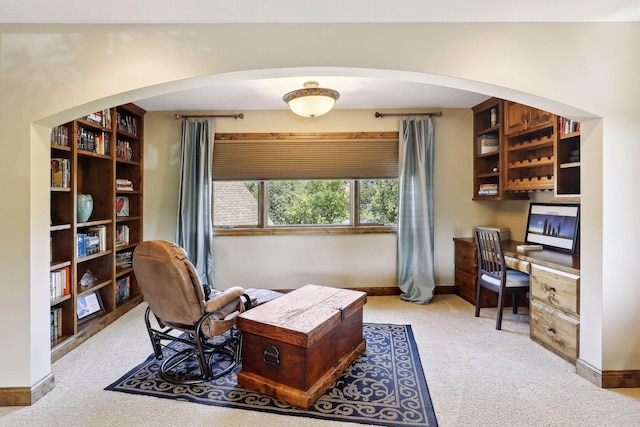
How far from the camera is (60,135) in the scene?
2.87 m

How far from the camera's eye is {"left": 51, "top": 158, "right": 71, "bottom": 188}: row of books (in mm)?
2846

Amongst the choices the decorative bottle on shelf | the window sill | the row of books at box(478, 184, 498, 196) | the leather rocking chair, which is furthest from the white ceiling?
the window sill

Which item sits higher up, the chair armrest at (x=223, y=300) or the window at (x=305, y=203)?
the window at (x=305, y=203)

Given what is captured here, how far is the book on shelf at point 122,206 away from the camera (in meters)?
3.92

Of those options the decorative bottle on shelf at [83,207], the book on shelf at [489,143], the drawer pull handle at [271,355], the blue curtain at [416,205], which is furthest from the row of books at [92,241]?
the book on shelf at [489,143]

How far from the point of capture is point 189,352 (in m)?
2.67

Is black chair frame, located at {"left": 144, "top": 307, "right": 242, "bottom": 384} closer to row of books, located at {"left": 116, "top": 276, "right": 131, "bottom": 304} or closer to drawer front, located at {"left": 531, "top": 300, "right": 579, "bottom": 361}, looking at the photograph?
row of books, located at {"left": 116, "top": 276, "right": 131, "bottom": 304}

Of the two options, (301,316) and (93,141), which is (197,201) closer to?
(93,141)

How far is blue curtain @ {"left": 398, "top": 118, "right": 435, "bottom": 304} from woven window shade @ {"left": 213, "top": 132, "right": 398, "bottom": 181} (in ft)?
0.62

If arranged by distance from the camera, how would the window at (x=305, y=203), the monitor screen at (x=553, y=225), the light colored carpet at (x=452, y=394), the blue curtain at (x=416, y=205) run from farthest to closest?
the window at (x=305, y=203)
the blue curtain at (x=416, y=205)
the monitor screen at (x=553, y=225)
the light colored carpet at (x=452, y=394)

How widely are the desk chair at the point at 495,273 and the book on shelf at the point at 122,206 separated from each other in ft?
13.3

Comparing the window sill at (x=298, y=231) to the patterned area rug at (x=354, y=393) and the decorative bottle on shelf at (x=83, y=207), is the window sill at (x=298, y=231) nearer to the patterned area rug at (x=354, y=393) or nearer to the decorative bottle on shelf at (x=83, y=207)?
the decorative bottle on shelf at (x=83, y=207)

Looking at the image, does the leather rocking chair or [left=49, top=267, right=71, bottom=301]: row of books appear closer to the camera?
the leather rocking chair

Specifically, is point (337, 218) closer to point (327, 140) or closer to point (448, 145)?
point (327, 140)
